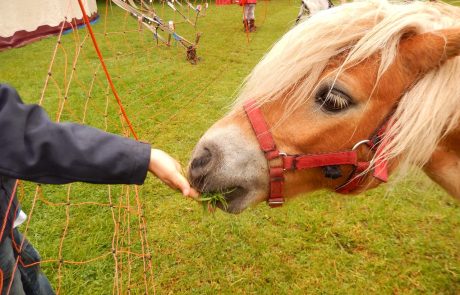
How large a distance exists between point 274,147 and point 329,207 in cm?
224

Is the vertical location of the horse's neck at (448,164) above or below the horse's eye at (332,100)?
below

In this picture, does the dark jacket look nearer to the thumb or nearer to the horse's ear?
the thumb

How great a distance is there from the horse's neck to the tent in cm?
974

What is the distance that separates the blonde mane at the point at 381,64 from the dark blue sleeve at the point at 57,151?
749mm

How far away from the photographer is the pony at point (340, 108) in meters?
1.56

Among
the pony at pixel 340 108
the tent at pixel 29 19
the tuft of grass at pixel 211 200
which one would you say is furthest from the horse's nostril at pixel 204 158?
the tent at pixel 29 19

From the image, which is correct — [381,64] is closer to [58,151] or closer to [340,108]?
[340,108]

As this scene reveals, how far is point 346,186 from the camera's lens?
1809 mm

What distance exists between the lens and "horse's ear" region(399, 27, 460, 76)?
145 centimetres

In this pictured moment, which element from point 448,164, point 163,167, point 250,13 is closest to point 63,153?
point 163,167

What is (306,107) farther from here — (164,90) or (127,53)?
(127,53)

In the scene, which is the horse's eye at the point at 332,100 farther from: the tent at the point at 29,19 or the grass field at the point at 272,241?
the tent at the point at 29,19

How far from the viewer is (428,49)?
4.91ft

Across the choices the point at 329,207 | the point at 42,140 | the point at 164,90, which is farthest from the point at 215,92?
the point at 42,140
